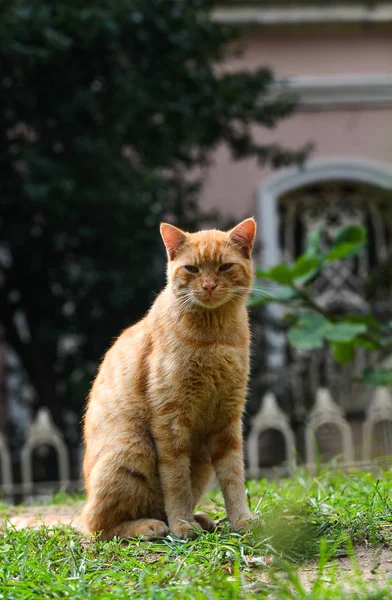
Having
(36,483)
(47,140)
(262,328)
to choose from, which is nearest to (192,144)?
(47,140)

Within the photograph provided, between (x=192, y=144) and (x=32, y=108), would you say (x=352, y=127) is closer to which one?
(x=192, y=144)

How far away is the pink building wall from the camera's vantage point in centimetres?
936

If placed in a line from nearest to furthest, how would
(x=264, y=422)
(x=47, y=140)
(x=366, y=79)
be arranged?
(x=264, y=422), (x=47, y=140), (x=366, y=79)

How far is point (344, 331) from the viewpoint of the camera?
4793 millimetres

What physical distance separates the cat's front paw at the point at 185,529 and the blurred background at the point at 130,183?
3.51 meters

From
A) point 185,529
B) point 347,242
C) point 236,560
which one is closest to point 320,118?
point 347,242

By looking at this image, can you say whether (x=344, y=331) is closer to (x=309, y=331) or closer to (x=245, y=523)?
(x=309, y=331)

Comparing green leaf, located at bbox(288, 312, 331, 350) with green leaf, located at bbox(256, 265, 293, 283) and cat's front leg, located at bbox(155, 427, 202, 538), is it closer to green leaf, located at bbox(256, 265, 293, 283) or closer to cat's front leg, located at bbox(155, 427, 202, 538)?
green leaf, located at bbox(256, 265, 293, 283)

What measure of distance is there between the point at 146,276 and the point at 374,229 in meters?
3.97

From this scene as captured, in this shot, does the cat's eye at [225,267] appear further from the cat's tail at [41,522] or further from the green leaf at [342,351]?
the green leaf at [342,351]

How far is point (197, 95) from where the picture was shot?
708 cm

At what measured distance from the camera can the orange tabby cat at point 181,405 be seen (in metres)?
2.89

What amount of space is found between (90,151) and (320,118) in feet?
13.2

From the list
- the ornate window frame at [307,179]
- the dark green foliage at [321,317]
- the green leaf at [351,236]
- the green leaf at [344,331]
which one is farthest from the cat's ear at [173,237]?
the ornate window frame at [307,179]
